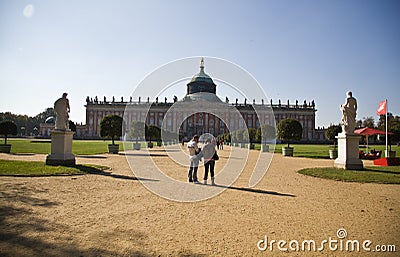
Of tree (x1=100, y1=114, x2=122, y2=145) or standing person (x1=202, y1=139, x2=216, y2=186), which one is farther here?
tree (x1=100, y1=114, x2=122, y2=145)

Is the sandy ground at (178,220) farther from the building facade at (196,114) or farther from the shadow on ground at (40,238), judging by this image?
the building facade at (196,114)

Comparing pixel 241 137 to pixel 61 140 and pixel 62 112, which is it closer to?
pixel 62 112

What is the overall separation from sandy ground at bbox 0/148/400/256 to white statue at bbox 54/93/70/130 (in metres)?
4.80

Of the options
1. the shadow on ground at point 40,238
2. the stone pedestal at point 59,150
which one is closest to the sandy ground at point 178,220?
the shadow on ground at point 40,238

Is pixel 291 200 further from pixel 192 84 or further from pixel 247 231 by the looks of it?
pixel 192 84

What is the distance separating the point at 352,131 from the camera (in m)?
12.8

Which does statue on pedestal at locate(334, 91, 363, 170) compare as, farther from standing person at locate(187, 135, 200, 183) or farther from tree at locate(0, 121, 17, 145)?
tree at locate(0, 121, 17, 145)

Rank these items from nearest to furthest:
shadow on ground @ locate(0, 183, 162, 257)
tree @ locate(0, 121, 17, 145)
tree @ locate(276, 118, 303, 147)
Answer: shadow on ground @ locate(0, 183, 162, 257) < tree @ locate(0, 121, 17, 145) < tree @ locate(276, 118, 303, 147)

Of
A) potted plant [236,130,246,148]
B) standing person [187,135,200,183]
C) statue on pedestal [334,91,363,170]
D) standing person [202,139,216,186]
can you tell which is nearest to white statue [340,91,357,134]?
statue on pedestal [334,91,363,170]

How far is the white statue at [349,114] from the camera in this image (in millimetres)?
12805
